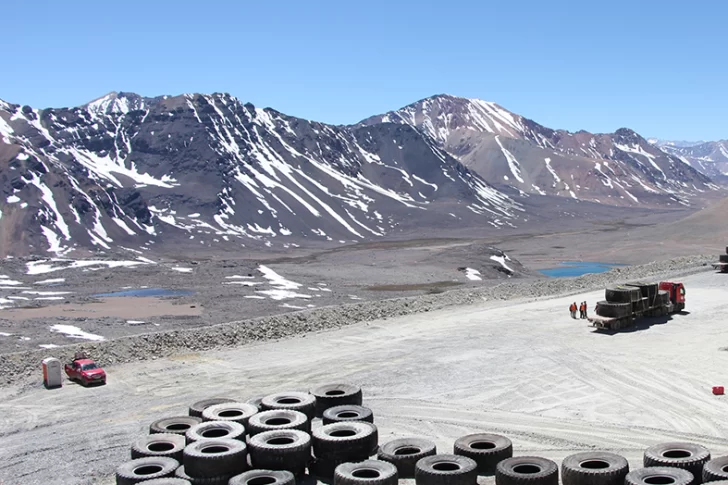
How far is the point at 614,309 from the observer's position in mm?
33594

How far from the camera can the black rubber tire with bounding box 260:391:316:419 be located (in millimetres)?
19000

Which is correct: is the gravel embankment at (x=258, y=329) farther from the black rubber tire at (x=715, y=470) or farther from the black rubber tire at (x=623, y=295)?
the black rubber tire at (x=715, y=470)

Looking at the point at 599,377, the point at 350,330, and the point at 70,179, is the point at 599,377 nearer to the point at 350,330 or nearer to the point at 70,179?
the point at 350,330

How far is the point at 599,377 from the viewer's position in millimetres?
25266

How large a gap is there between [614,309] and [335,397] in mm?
17777

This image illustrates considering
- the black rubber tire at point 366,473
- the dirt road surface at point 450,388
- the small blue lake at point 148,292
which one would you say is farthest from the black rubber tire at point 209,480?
the small blue lake at point 148,292

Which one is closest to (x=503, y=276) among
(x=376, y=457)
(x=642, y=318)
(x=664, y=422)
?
(x=642, y=318)

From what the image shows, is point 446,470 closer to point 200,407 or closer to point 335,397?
point 335,397

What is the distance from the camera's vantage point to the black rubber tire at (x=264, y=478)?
14484mm

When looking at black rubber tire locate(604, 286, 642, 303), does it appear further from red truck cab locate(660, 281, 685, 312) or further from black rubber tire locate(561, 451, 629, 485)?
black rubber tire locate(561, 451, 629, 485)

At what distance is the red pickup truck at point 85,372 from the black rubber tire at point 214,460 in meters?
10.4

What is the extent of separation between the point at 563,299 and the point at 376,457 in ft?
92.0

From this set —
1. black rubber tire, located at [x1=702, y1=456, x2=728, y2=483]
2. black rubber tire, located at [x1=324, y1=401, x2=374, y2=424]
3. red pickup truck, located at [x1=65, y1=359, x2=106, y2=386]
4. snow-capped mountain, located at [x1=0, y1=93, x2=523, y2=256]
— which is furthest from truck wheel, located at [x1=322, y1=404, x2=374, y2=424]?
snow-capped mountain, located at [x1=0, y1=93, x2=523, y2=256]

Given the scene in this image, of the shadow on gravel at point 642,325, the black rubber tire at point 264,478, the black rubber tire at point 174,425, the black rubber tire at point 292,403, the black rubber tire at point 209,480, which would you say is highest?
the black rubber tire at point 292,403
